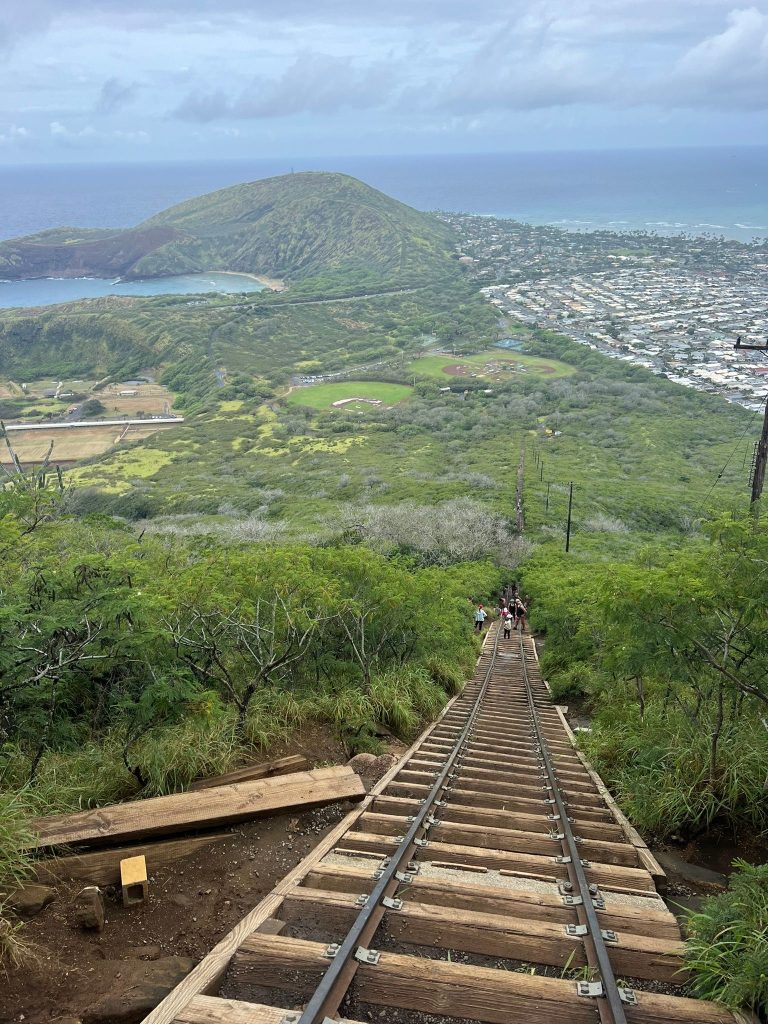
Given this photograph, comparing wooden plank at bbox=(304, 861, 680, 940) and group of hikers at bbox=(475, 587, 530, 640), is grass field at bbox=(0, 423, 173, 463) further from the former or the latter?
wooden plank at bbox=(304, 861, 680, 940)

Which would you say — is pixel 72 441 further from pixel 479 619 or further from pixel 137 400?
pixel 479 619

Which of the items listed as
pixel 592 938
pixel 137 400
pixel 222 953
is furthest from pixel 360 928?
pixel 137 400

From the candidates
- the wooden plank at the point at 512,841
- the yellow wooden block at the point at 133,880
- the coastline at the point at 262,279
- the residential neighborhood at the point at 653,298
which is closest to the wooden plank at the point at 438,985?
the yellow wooden block at the point at 133,880

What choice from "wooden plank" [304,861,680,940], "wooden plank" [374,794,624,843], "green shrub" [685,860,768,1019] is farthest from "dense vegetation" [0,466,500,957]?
"green shrub" [685,860,768,1019]

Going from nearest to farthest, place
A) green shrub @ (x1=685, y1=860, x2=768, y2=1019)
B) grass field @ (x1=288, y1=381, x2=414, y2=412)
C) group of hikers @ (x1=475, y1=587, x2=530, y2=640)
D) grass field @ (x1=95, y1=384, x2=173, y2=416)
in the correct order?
green shrub @ (x1=685, y1=860, x2=768, y2=1019) < group of hikers @ (x1=475, y1=587, x2=530, y2=640) < grass field @ (x1=288, y1=381, x2=414, y2=412) < grass field @ (x1=95, y1=384, x2=173, y2=416)

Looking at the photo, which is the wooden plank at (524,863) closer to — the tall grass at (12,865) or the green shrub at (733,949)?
the green shrub at (733,949)

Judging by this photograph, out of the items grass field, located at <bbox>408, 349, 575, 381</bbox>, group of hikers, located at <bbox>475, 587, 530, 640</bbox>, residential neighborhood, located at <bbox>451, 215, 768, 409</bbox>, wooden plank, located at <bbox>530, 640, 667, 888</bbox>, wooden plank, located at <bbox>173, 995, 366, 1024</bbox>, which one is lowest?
group of hikers, located at <bbox>475, 587, 530, 640</bbox>

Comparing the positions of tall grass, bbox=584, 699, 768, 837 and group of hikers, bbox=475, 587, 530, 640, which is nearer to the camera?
tall grass, bbox=584, 699, 768, 837
